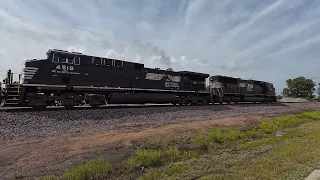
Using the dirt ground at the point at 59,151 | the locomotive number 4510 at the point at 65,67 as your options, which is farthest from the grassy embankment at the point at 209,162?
the locomotive number 4510 at the point at 65,67

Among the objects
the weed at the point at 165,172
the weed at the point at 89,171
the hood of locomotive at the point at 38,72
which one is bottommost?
the weed at the point at 165,172

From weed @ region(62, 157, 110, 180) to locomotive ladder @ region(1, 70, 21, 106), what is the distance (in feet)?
27.8

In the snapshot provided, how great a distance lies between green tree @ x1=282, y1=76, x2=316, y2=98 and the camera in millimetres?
91938

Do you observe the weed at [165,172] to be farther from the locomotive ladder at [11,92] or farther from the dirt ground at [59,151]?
the locomotive ladder at [11,92]

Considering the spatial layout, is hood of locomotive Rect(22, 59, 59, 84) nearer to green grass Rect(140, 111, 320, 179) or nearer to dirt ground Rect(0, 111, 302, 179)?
dirt ground Rect(0, 111, 302, 179)

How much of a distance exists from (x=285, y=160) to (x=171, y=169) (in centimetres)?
306

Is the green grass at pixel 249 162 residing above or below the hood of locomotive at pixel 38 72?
below

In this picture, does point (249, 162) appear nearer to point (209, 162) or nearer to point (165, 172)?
point (209, 162)

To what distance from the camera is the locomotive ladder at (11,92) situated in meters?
12.2

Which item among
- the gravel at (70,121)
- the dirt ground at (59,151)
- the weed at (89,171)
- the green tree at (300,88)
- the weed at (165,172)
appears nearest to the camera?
the weed at (89,171)

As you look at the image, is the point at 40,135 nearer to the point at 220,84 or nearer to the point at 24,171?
the point at 24,171

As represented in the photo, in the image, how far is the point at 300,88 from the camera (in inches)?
3669

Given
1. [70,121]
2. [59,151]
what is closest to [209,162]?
[59,151]

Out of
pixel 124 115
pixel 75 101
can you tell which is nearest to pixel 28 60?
pixel 75 101
